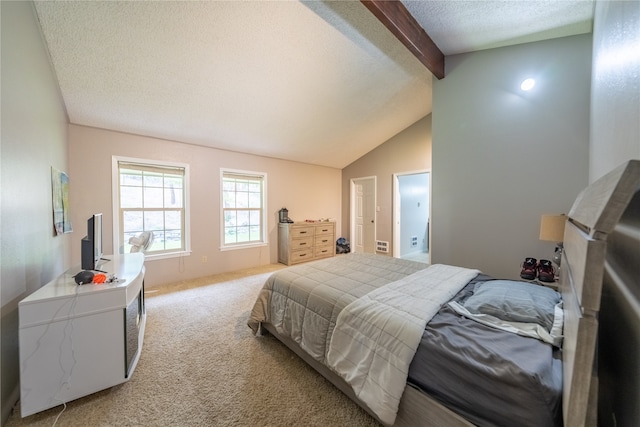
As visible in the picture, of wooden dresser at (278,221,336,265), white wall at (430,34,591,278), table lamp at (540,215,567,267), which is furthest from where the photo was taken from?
wooden dresser at (278,221,336,265)

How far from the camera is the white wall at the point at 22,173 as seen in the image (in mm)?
1391

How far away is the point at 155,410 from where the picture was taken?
4.61ft

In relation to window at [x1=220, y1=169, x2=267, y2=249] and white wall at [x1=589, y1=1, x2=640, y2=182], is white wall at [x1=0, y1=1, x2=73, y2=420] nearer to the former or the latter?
window at [x1=220, y1=169, x2=267, y2=249]

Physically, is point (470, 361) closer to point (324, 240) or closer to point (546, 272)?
point (546, 272)

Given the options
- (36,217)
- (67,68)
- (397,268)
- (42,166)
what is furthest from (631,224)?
(67,68)

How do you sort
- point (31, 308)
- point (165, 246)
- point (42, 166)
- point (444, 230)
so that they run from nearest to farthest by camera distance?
point (31, 308) < point (42, 166) < point (444, 230) < point (165, 246)

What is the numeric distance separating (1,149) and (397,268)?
289cm

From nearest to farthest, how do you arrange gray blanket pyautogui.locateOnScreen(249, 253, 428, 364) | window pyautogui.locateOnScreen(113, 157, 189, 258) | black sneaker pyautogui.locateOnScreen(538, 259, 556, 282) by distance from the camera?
gray blanket pyautogui.locateOnScreen(249, 253, 428, 364) < black sneaker pyautogui.locateOnScreen(538, 259, 556, 282) < window pyautogui.locateOnScreen(113, 157, 189, 258)

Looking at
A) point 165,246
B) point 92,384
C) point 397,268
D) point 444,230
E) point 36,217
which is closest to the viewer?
point 92,384

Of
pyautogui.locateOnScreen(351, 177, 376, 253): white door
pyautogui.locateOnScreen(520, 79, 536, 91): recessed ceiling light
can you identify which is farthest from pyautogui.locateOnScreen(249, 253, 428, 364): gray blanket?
pyautogui.locateOnScreen(351, 177, 376, 253): white door

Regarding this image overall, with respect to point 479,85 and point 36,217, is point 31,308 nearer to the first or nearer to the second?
point 36,217

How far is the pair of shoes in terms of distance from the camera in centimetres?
215

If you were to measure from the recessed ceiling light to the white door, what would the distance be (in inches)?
122

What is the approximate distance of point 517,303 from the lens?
128 centimetres
